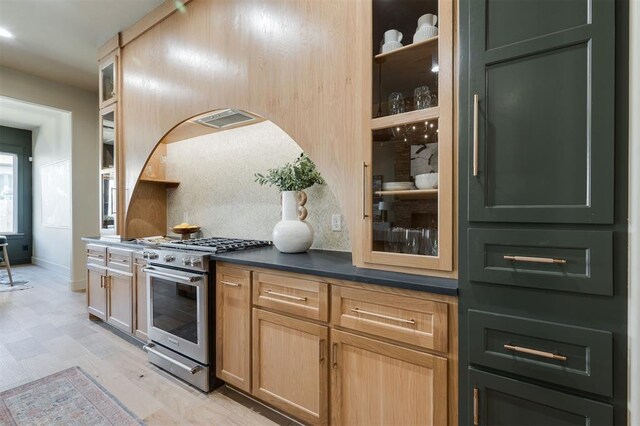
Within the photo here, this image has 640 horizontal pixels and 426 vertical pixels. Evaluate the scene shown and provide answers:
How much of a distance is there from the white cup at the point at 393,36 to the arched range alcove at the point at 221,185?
3.42 ft

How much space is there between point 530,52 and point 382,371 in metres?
1.40

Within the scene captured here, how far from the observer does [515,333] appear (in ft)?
3.72

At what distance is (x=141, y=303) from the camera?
2.68 metres

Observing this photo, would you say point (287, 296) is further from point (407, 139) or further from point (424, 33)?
point (424, 33)

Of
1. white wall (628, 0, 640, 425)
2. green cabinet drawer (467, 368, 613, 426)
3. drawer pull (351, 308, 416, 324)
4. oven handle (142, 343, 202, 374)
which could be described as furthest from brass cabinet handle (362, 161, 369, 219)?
oven handle (142, 343, 202, 374)

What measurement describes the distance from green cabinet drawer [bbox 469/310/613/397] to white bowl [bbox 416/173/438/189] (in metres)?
0.57

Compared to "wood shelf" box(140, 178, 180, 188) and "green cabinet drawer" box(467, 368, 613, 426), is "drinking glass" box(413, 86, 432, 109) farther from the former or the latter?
"wood shelf" box(140, 178, 180, 188)

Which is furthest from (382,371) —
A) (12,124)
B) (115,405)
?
(12,124)

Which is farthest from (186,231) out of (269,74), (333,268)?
(333,268)

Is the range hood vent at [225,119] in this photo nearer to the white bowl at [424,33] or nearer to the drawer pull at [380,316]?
the white bowl at [424,33]

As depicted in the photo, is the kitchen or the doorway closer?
the kitchen

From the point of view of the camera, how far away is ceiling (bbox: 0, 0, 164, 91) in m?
2.80

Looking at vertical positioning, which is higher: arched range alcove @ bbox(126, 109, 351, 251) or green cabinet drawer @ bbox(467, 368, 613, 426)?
arched range alcove @ bbox(126, 109, 351, 251)

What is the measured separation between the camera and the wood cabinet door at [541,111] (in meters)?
1.00
